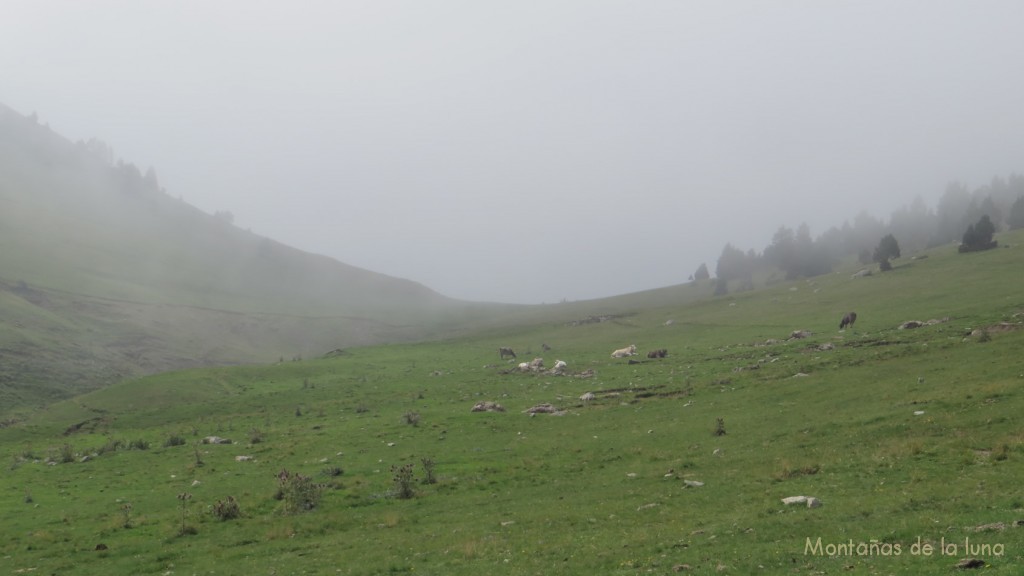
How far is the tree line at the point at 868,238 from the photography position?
13838 centimetres

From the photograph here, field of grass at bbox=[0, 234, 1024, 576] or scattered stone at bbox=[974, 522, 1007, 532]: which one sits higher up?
scattered stone at bbox=[974, 522, 1007, 532]

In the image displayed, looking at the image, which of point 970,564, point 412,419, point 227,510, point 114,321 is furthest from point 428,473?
point 114,321

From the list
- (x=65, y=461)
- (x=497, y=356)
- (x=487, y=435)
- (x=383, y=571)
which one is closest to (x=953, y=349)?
(x=487, y=435)

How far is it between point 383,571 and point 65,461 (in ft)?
111

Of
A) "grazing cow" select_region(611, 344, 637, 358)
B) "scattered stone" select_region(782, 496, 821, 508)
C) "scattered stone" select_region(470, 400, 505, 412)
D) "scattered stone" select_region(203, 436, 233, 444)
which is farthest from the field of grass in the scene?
"grazing cow" select_region(611, 344, 637, 358)

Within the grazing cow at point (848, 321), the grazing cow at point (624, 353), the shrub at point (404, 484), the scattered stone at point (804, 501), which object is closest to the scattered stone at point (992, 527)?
the scattered stone at point (804, 501)

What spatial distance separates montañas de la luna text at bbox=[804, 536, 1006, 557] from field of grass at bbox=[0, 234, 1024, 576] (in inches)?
3.0

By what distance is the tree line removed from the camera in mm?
138375

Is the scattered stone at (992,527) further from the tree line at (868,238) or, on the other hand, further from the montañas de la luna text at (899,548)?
the tree line at (868,238)

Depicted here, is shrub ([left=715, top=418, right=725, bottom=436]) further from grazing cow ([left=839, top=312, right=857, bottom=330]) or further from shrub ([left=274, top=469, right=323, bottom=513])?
grazing cow ([left=839, top=312, right=857, bottom=330])

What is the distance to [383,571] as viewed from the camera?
17.1 m

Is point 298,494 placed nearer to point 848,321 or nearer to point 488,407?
point 488,407

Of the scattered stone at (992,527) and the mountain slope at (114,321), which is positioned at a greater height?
the mountain slope at (114,321)

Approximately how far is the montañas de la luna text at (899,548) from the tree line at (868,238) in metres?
113
